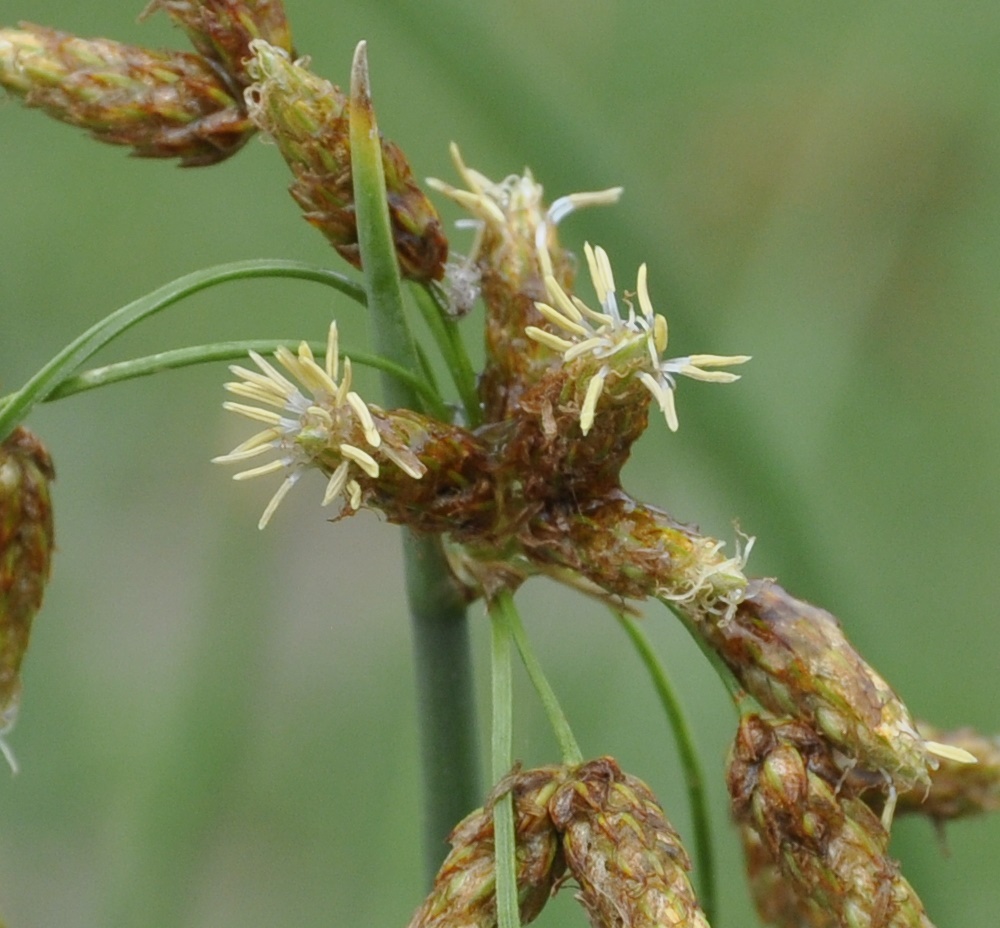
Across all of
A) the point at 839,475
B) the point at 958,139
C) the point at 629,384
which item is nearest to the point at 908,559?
the point at 839,475

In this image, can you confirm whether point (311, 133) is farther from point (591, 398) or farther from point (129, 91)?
point (591, 398)

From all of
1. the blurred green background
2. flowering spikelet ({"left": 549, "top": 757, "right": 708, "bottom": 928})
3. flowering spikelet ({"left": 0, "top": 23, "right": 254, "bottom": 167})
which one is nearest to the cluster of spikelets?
flowering spikelet ({"left": 549, "top": 757, "right": 708, "bottom": 928})

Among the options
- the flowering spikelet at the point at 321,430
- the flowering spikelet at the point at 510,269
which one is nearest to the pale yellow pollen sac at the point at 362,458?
the flowering spikelet at the point at 321,430

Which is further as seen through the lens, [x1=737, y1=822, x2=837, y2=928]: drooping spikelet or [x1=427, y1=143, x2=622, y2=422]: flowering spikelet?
[x1=737, y1=822, x2=837, y2=928]: drooping spikelet

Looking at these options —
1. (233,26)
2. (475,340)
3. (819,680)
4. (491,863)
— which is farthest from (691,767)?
(475,340)

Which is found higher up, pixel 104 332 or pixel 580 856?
pixel 104 332

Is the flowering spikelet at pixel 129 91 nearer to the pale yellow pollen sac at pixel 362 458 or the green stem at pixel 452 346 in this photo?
the green stem at pixel 452 346

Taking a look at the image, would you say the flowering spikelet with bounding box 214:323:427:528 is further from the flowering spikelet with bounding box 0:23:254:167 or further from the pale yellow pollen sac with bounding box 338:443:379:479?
the flowering spikelet with bounding box 0:23:254:167

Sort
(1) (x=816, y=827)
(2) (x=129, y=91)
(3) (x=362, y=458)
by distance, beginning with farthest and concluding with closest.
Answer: (2) (x=129, y=91) → (1) (x=816, y=827) → (3) (x=362, y=458)
